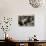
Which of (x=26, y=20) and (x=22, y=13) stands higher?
(x=22, y=13)

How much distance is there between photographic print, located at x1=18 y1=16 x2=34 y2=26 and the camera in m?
4.55

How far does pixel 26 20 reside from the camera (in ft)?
15.0

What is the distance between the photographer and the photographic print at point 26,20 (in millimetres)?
4555

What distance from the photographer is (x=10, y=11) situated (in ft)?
15.1

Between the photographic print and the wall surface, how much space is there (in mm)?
133

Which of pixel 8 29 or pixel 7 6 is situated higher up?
pixel 7 6

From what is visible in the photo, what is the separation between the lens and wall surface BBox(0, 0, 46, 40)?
14.9 feet

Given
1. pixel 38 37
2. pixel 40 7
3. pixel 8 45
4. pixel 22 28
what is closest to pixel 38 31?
pixel 38 37

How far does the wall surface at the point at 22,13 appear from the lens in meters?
4.53

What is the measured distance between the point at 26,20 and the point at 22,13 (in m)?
0.30

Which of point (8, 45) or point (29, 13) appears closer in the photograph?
point (8, 45)

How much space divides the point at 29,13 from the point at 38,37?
936mm

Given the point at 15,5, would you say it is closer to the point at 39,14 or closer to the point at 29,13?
the point at 29,13

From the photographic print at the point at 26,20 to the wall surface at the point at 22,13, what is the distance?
0.13 meters
